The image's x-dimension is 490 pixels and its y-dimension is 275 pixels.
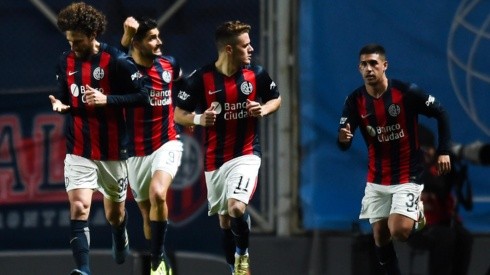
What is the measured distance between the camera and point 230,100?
8.66 m

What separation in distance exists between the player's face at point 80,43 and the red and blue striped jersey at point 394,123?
1.74 metres

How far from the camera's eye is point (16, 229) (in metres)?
10.4

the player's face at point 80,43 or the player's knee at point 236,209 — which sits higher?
the player's face at point 80,43

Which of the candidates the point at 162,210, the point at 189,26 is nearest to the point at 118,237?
the point at 162,210

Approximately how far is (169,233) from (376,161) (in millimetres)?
2196

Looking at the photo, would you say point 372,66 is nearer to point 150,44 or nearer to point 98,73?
point 150,44

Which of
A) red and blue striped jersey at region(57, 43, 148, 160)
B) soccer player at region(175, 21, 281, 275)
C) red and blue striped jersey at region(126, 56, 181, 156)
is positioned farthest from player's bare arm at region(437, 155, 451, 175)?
red and blue striped jersey at region(126, 56, 181, 156)

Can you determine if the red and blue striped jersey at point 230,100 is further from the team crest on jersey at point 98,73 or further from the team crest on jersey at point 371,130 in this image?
the team crest on jersey at point 98,73

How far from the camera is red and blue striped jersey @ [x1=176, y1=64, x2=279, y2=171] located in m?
8.66

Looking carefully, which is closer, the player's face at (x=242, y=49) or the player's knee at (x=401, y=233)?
the player's knee at (x=401, y=233)

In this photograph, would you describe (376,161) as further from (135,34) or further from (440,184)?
(135,34)

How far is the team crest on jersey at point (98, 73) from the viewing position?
8.21 metres

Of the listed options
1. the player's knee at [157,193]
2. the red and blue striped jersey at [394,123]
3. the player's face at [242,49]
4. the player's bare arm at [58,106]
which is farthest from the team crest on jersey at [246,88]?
the player's bare arm at [58,106]

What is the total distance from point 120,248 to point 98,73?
1.77 metres
